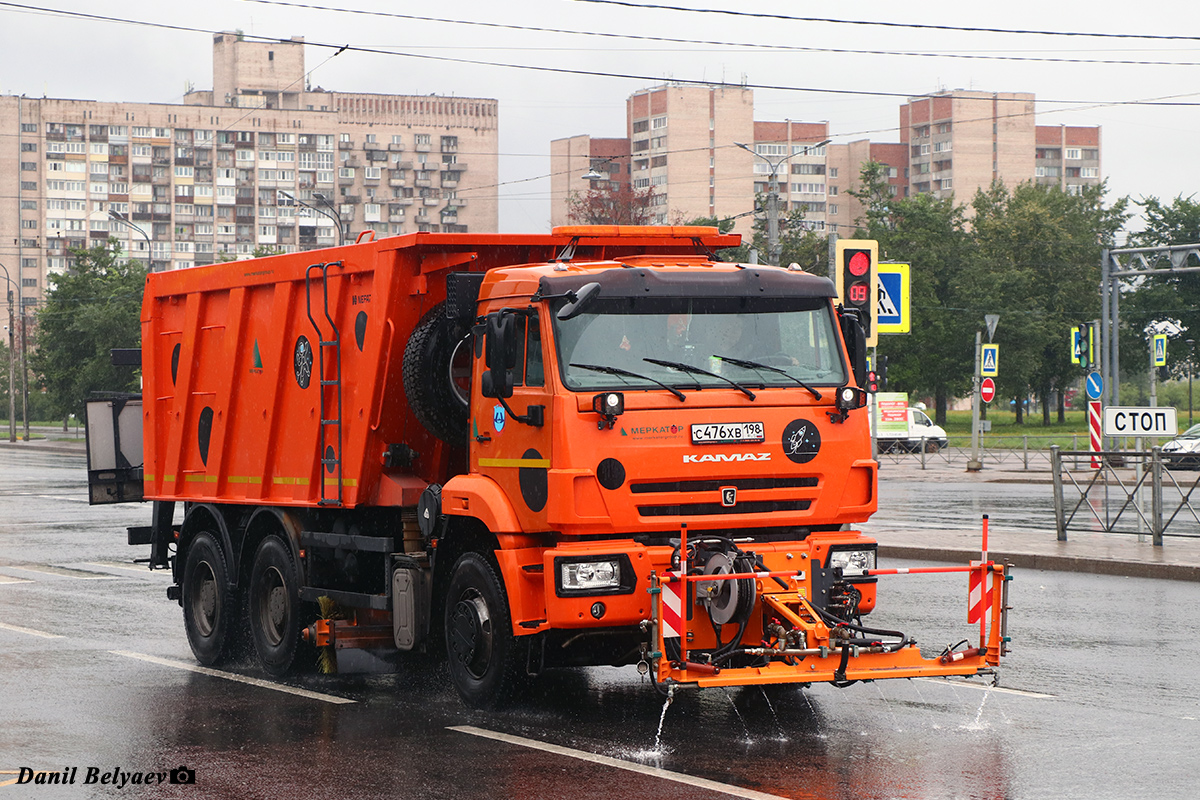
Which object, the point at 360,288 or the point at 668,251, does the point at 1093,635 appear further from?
the point at 360,288

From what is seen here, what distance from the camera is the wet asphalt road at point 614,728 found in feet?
23.2

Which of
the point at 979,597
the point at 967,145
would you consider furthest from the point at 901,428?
the point at 967,145

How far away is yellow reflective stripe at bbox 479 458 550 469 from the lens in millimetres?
8344

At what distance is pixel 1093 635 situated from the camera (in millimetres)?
12008

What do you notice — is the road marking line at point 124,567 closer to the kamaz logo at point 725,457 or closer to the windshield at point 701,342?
the windshield at point 701,342

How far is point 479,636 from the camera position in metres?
8.81

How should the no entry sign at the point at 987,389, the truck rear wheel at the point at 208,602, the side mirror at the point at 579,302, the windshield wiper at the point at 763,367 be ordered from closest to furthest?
the side mirror at the point at 579,302 < the windshield wiper at the point at 763,367 < the truck rear wheel at the point at 208,602 < the no entry sign at the point at 987,389

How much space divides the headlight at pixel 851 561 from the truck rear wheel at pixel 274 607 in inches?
154

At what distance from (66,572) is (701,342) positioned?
11.8 m

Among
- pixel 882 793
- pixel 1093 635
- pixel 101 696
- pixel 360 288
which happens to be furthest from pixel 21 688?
pixel 1093 635

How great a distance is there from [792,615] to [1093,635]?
5009mm

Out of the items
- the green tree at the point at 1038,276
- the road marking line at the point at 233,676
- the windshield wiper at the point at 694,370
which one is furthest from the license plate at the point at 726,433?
the green tree at the point at 1038,276

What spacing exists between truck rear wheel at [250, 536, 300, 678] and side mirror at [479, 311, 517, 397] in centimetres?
289

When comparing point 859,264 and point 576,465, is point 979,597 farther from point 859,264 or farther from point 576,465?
point 859,264
